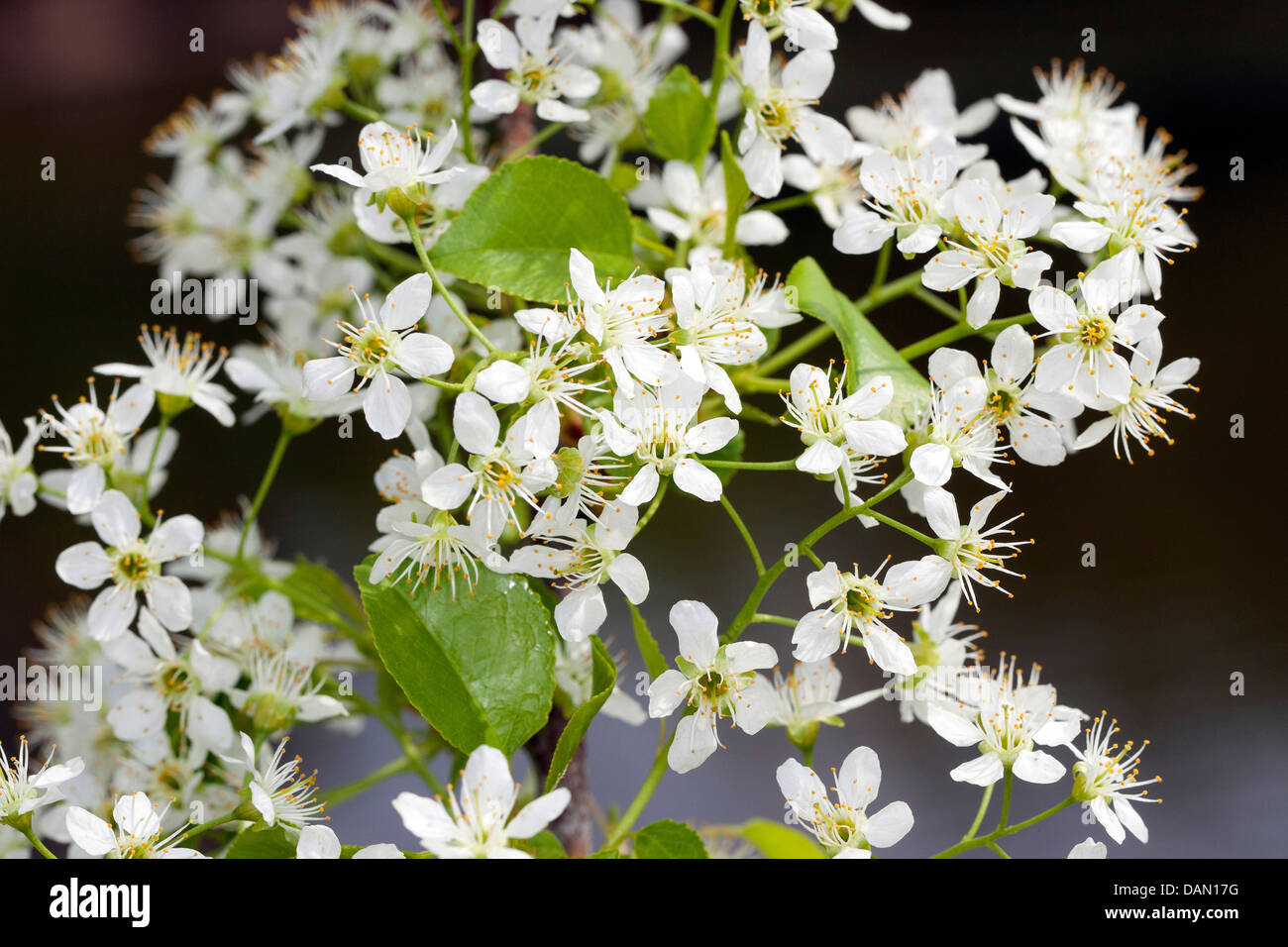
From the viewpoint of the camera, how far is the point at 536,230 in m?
0.64

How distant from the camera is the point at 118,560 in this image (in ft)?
2.26

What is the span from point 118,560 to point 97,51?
3.88ft

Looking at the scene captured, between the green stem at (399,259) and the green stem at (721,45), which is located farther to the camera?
the green stem at (399,259)

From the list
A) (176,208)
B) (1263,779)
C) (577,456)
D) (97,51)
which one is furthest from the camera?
(97,51)

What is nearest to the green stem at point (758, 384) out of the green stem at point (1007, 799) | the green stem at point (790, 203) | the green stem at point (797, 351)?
the green stem at point (797, 351)

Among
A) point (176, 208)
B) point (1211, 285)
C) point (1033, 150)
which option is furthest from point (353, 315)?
point (1211, 285)

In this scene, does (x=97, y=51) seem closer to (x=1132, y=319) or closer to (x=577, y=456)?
(x=577, y=456)

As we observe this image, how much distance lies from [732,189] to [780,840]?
0.41 metres

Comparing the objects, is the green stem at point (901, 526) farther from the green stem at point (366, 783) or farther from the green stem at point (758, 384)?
the green stem at point (366, 783)

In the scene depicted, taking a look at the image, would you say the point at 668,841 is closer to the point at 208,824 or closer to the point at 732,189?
the point at 208,824

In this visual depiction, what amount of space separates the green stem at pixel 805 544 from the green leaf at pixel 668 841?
0.37 feet

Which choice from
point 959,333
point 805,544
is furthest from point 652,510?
point 959,333

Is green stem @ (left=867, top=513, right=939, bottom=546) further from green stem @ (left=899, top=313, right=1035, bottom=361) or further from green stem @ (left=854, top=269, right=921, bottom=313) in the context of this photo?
green stem @ (left=854, top=269, right=921, bottom=313)

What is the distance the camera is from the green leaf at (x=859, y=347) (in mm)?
590
